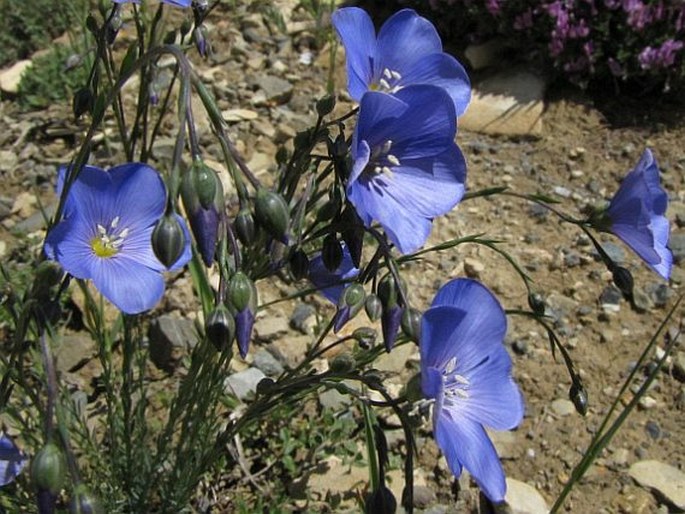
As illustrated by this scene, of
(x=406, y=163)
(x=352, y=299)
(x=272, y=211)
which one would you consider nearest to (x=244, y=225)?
(x=272, y=211)

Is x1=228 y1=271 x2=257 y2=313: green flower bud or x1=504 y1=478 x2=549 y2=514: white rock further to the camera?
x1=504 y1=478 x2=549 y2=514: white rock

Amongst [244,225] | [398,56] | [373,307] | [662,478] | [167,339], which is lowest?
[662,478]

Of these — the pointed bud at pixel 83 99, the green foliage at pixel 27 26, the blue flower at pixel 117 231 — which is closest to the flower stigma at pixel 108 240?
the blue flower at pixel 117 231

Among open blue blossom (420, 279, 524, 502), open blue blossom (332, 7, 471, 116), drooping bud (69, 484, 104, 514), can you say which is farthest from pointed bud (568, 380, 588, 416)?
drooping bud (69, 484, 104, 514)

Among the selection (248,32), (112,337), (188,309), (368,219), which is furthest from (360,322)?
(248,32)

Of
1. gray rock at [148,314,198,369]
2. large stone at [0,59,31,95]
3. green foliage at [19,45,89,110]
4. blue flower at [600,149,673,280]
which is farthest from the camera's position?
large stone at [0,59,31,95]

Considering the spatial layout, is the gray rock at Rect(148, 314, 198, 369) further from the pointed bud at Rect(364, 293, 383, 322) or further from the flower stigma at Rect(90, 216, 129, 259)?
the pointed bud at Rect(364, 293, 383, 322)

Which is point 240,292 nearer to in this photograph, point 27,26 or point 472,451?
point 472,451
